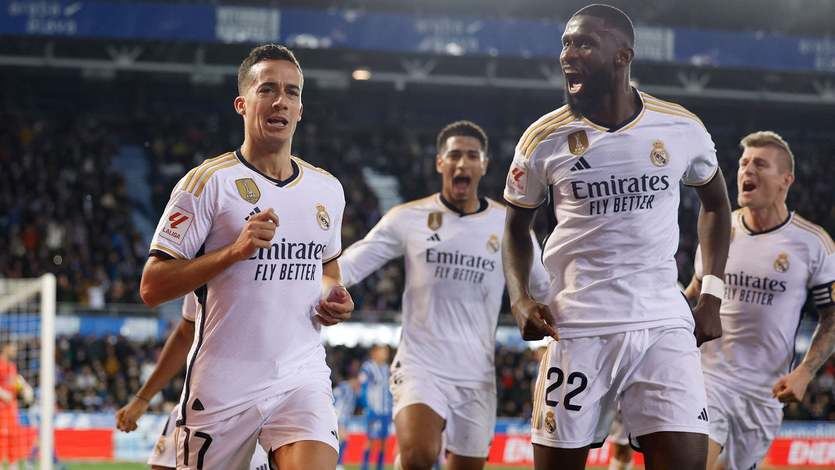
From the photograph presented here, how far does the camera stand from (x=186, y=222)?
15.7 ft

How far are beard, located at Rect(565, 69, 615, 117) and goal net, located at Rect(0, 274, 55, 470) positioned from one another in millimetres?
5547

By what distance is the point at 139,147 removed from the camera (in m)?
31.2

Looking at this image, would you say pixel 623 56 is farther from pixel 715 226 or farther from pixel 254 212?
pixel 254 212

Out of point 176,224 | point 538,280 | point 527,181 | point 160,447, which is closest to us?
point 176,224

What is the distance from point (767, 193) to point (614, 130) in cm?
258

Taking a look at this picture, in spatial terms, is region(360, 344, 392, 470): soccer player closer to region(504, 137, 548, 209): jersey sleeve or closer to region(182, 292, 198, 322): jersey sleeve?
region(182, 292, 198, 322): jersey sleeve

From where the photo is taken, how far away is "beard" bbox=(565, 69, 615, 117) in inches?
200

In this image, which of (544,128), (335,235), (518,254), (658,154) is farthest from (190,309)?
(658,154)

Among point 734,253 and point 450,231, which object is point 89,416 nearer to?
point 450,231

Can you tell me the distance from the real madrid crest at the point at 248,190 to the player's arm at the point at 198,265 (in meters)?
0.26

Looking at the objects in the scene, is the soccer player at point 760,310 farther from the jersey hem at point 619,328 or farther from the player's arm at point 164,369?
the player's arm at point 164,369

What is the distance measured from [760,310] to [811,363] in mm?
585

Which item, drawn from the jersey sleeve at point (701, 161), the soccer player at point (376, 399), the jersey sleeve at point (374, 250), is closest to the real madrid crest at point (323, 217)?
the jersey sleeve at point (701, 161)

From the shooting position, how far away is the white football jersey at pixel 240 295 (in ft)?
15.7
